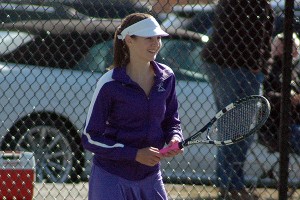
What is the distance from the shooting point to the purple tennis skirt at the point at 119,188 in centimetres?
462

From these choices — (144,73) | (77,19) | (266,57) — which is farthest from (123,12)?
(144,73)

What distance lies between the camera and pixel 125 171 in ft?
15.3

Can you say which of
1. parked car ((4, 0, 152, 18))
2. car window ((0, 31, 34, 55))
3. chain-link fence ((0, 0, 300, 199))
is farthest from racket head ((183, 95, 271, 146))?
car window ((0, 31, 34, 55))

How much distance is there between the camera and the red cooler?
6.63 meters

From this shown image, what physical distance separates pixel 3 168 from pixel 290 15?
230 centimetres

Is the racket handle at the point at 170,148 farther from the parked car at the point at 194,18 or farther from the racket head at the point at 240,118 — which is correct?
the parked car at the point at 194,18

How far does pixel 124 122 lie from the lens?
4.59 metres

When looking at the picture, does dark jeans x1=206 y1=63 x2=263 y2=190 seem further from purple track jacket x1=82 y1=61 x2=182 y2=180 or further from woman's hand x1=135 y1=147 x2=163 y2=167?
woman's hand x1=135 y1=147 x2=163 y2=167

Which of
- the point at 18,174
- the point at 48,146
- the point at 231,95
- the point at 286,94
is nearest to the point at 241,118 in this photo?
the point at 286,94

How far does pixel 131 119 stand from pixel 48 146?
9.36ft

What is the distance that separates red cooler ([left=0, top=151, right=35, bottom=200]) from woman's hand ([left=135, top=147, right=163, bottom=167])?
2.26 meters

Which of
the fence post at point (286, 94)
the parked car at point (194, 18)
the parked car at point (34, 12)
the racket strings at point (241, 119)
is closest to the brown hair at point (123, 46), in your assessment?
the racket strings at point (241, 119)

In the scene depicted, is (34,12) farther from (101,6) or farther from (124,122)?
(124,122)

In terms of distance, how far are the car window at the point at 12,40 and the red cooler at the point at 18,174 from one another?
3.05 feet
